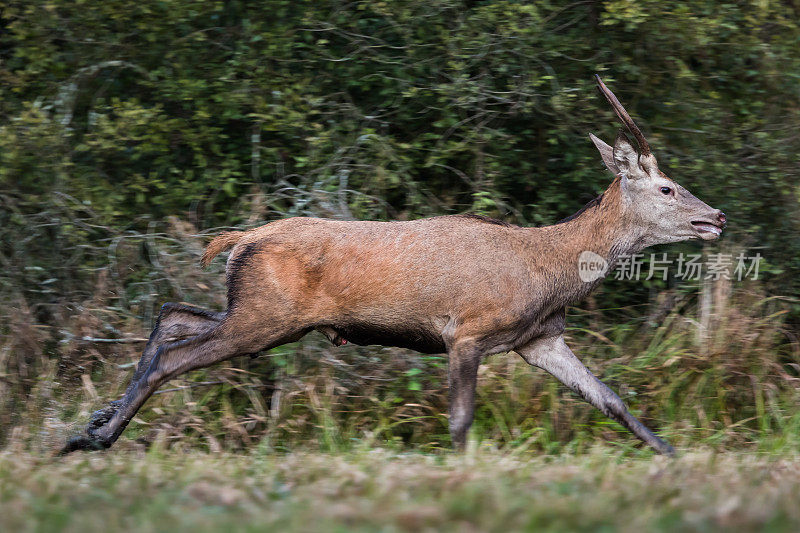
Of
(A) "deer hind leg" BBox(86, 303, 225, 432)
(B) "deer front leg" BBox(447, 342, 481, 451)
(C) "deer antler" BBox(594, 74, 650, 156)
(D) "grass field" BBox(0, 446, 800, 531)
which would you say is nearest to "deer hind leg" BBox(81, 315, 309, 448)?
(A) "deer hind leg" BBox(86, 303, 225, 432)

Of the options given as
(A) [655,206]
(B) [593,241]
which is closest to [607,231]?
(B) [593,241]

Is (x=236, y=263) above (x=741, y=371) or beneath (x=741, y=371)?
above

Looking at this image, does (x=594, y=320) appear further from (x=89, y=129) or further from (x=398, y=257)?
(x=89, y=129)

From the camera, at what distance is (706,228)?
6.48 meters

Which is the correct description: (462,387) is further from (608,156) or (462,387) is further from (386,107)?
(386,107)

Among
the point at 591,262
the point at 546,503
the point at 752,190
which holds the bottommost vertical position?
the point at 752,190

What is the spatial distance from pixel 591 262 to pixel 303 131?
3.54m

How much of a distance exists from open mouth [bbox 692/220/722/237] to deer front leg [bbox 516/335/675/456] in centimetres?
122

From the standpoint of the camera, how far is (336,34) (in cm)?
904

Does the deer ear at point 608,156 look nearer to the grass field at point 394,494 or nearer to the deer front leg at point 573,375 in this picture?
the deer front leg at point 573,375

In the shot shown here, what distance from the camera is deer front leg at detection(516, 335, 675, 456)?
6398 mm

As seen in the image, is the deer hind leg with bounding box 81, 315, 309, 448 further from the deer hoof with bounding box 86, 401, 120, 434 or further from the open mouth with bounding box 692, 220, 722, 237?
the open mouth with bounding box 692, 220, 722, 237

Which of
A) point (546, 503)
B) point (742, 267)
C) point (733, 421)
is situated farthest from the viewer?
point (742, 267)

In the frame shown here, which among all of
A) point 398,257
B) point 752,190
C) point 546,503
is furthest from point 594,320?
point 546,503
